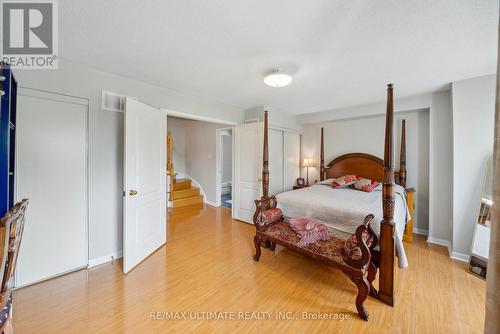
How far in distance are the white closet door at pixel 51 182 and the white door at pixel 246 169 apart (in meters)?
2.53

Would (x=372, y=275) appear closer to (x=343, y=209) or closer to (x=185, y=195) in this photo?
(x=343, y=209)

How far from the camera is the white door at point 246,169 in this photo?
3.88 metres

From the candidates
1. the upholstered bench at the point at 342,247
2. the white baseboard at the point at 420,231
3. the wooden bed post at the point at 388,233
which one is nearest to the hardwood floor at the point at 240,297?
the wooden bed post at the point at 388,233

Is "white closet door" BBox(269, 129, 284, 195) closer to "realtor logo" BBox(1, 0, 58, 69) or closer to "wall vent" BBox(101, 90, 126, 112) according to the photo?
"wall vent" BBox(101, 90, 126, 112)

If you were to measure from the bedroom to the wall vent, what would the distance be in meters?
0.02

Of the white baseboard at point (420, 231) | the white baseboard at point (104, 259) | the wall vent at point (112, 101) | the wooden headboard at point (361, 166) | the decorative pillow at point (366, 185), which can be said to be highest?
the wall vent at point (112, 101)

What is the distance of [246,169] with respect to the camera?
4059 mm

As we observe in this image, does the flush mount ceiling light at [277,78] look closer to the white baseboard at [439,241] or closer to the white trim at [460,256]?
the white trim at [460,256]

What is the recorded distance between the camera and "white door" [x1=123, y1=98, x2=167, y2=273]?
2.27 m

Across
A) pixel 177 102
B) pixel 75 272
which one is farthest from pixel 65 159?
pixel 177 102

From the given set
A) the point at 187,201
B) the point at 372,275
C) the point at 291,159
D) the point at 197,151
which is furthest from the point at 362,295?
the point at 197,151

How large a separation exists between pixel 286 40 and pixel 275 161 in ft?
8.85

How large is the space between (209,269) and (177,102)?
251cm

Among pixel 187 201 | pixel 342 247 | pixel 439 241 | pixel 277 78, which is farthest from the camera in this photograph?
pixel 187 201
